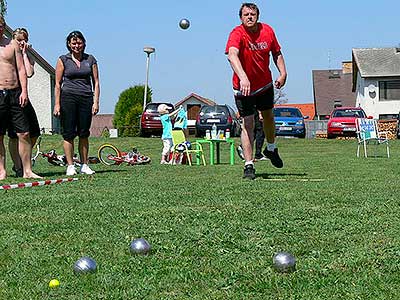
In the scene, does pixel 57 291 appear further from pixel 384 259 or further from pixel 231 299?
pixel 384 259

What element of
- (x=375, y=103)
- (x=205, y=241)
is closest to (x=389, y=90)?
(x=375, y=103)

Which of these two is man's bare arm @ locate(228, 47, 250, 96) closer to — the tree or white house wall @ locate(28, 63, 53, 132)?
the tree

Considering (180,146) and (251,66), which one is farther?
(180,146)

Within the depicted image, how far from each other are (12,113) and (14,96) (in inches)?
8.3

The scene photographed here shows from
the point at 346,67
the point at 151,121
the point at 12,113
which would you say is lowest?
the point at 151,121

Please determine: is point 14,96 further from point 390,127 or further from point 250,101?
point 390,127

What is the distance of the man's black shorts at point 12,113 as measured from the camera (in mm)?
9180

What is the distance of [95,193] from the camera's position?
6855 millimetres

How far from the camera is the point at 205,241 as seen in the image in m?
4.39

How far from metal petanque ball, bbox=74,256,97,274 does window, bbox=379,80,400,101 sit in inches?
1983

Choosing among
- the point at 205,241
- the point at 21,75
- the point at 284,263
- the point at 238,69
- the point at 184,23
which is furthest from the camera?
the point at 184,23

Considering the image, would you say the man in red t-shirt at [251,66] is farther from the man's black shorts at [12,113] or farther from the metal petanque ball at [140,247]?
the metal petanque ball at [140,247]

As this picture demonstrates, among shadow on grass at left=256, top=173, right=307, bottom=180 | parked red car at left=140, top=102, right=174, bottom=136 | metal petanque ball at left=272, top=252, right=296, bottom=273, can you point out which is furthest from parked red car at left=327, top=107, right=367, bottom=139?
metal petanque ball at left=272, top=252, right=296, bottom=273

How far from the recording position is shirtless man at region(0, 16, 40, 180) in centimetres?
912
